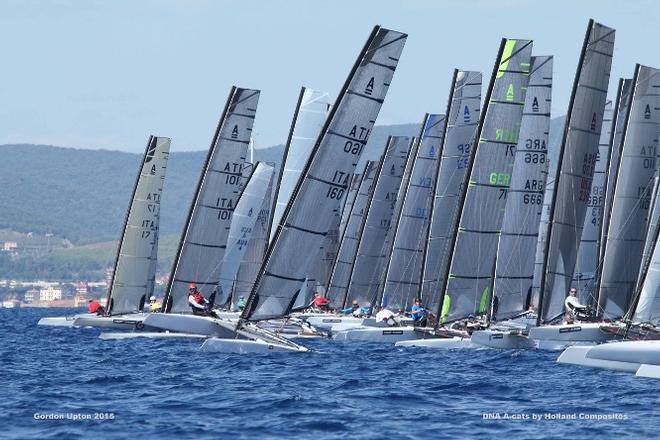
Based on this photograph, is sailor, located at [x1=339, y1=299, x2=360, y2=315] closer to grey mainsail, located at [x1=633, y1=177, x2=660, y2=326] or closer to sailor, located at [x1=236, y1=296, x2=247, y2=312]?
sailor, located at [x1=236, y1=296, x2=247, y2=312]

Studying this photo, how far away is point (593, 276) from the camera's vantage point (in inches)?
1650

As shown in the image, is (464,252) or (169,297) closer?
(464,252)

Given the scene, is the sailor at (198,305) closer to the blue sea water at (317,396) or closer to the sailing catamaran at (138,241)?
the blue sea water at (317,396)

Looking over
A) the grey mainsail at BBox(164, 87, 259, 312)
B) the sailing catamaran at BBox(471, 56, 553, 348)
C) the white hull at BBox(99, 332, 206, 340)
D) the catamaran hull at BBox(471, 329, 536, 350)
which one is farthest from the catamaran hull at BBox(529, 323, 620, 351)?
the grey mainsail at BBox(164, 87, 259, 312)

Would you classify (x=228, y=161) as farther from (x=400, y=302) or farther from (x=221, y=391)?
(x=221, y=391)

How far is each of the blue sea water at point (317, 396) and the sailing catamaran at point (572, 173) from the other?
2.30 m

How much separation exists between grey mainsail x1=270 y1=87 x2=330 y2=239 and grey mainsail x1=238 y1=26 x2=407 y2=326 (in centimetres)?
1807

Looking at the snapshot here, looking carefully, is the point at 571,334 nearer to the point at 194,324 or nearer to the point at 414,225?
the point at 194,324

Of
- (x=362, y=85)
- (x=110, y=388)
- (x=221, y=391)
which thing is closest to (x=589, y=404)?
(x=221, y=391)

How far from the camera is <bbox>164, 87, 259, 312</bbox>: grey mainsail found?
39.5 m

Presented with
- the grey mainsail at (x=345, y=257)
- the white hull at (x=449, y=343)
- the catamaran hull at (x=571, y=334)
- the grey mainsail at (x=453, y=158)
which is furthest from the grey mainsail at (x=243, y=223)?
the catamaran hull at (x=571, y=334)

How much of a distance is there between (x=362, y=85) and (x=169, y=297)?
36.0ft

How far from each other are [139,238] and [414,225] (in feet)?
31.1

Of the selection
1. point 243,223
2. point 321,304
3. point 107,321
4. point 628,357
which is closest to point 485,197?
point 628,357
